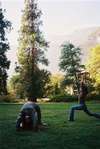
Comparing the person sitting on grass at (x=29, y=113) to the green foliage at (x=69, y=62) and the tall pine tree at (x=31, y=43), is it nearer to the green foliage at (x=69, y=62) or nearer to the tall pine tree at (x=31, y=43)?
the tall pine tree at (x=31, y=43)

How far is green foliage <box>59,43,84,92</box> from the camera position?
93.4 meters

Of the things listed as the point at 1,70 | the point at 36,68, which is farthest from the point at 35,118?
the point at 36,68

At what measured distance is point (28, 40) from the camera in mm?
74500

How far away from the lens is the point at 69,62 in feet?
308

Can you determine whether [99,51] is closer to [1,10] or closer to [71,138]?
[1,10]

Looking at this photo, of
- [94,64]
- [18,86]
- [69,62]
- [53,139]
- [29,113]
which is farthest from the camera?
[94,64]

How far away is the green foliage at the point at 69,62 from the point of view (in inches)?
3676

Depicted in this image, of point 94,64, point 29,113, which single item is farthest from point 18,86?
point 29,113

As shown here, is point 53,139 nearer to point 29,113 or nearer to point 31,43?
point 29,113

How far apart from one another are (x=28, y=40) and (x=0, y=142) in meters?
63.4

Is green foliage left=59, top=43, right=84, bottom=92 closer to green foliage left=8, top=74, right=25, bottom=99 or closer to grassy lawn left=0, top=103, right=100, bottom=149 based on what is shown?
green foliage left=8, top=74, right=25, bottom=99

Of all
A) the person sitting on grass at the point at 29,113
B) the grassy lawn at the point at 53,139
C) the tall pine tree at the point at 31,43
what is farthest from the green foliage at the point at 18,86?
the grassy lawn at the point at 53,139

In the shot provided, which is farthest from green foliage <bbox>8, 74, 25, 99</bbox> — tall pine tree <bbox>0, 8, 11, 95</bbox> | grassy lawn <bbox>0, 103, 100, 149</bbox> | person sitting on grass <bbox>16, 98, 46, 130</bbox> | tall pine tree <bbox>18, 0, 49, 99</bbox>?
grassy lawn <bbox>0, 103, 100, 149</bbox>

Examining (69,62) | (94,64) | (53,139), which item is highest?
(69,62)
